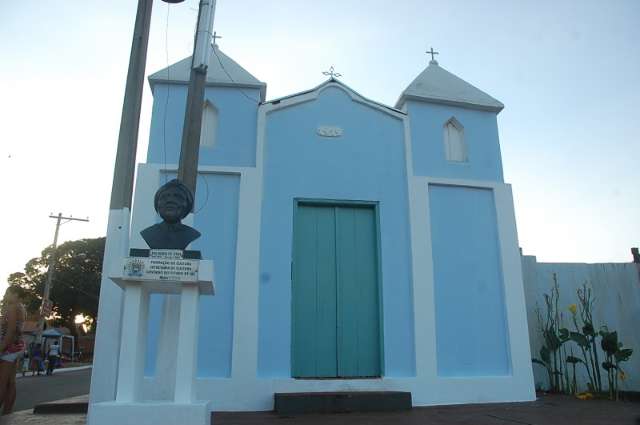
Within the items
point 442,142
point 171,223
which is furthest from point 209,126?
point 171,223

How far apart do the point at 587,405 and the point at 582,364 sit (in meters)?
2.00

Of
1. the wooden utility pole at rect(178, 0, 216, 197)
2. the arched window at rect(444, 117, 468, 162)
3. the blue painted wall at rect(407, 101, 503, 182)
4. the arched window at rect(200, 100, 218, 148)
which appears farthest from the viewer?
the arched window at rect(444, 117, 468, 162)

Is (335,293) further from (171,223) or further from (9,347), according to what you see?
(9,347)

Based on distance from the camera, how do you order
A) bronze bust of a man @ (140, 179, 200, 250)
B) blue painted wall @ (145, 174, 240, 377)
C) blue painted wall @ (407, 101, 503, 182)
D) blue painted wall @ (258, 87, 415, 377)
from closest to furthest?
bronze bust of a man @ (140, 179, 200, 250), blue painted wall @ (145, 174, 240, 377), blue painted wall @ (258, 87, 415, 377), blue painted wall @ (407, 101, 503, 182)

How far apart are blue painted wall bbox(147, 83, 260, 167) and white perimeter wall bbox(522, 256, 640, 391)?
568cm

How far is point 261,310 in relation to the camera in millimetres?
7715

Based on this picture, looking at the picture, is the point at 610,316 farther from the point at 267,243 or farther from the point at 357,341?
the point at 267,243

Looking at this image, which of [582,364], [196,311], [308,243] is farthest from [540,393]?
[196,311]

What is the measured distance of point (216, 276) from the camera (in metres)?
7.77

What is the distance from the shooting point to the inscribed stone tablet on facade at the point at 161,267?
14.7 feet

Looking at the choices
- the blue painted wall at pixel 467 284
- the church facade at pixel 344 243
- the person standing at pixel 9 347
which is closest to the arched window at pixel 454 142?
the church facade at pixel 344 243

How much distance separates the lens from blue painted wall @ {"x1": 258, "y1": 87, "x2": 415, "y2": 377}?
306 inches

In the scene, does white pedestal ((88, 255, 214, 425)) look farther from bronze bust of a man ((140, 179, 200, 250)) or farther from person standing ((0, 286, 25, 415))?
person standing ((0, 286, 25, 415))

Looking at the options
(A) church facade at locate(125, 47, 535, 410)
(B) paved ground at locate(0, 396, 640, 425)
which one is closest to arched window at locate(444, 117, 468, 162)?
(A) church facade at locate(125, 47, 535, 410)
